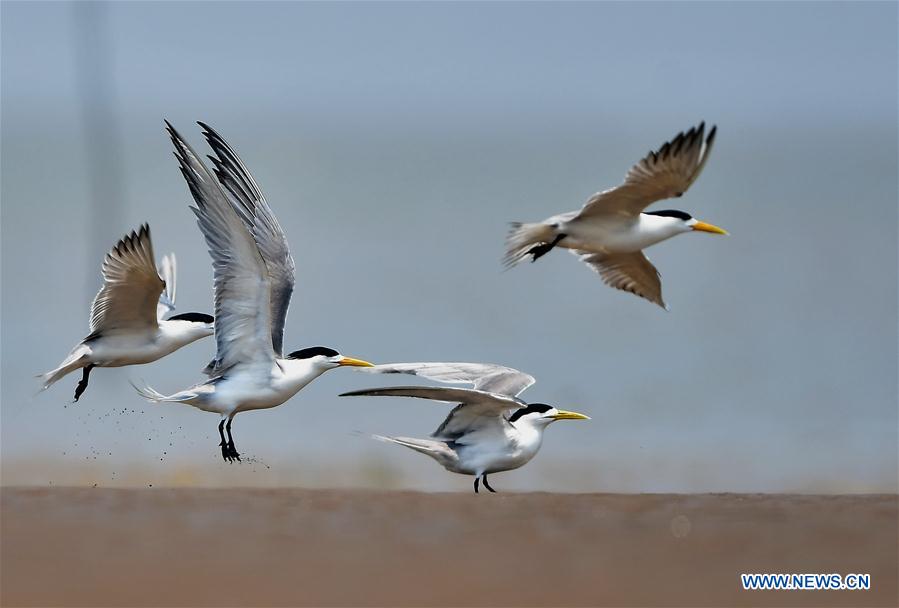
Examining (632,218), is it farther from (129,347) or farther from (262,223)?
(129,347)

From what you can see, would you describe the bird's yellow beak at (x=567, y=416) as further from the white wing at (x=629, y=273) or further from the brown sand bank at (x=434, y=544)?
the white wing at (x=629, y=273)

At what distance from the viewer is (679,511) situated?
11.0 m

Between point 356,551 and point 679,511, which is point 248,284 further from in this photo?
point 679,511

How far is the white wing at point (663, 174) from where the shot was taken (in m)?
11.9

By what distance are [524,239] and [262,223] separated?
6.89 feet

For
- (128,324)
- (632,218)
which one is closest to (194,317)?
(128,324)

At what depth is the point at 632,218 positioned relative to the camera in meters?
12.7

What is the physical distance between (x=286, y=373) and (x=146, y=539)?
1.76m

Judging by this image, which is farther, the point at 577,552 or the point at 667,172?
the point at 667,172

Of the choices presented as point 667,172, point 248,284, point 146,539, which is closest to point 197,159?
point 248,284

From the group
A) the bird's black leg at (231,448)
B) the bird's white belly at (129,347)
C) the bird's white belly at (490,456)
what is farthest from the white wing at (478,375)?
the bird's white belly at (129,347)

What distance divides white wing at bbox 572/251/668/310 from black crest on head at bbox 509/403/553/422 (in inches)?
111

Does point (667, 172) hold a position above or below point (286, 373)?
above

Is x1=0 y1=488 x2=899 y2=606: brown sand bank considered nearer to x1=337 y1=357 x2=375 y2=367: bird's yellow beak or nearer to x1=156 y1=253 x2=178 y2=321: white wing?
x1=337 y1=357 x2=375 y2=367: bird's yellow beak
